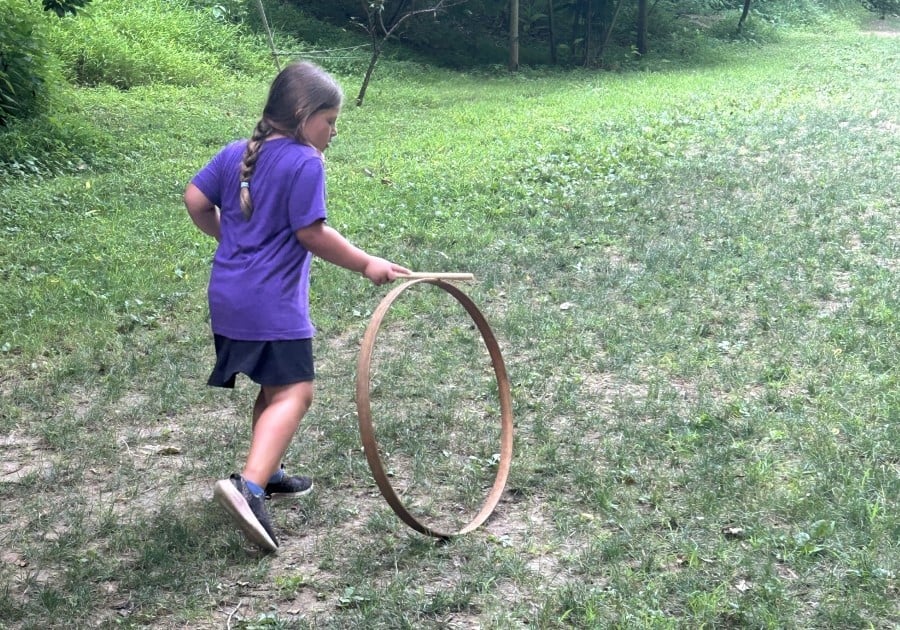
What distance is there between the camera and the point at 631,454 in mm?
3789

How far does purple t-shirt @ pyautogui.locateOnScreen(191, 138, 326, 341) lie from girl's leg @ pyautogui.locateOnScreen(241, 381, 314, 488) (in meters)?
0.23

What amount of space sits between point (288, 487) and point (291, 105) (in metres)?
1.41

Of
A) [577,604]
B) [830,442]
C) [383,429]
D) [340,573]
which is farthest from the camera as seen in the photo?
[383,429]

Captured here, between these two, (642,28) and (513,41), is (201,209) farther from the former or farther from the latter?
(642,28)

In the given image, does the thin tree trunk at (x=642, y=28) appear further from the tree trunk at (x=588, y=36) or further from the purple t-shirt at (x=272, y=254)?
the purple t-shirt at (x=272, y=254)

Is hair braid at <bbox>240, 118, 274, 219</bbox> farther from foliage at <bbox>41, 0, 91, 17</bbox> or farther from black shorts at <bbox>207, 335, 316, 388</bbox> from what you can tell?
foliage at <bbox>41, 0, 91, 17</bbox>

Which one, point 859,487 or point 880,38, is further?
point 880,38

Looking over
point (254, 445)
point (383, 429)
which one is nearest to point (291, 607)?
point (254, 445)

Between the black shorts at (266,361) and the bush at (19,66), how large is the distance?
7.82m

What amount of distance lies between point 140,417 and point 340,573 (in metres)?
1.68

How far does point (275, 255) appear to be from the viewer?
3.06 metres

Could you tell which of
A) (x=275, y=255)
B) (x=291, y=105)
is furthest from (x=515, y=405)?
(x=291, y=105)

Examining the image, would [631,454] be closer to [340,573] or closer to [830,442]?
[830,442]

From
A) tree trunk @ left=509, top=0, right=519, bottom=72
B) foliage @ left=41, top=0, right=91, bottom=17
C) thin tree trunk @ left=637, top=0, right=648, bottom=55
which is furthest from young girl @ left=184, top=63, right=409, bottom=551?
thin tree trunk @ left=637, top=0, right=648, bottom=55
